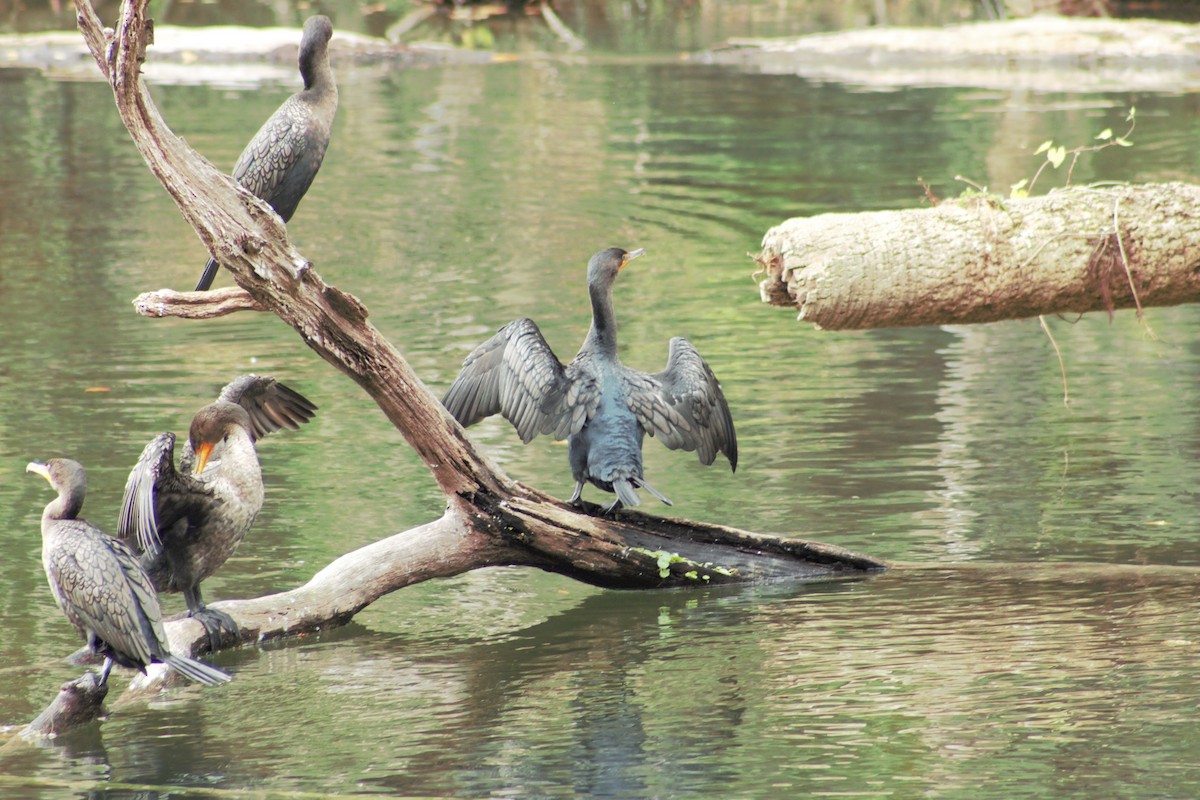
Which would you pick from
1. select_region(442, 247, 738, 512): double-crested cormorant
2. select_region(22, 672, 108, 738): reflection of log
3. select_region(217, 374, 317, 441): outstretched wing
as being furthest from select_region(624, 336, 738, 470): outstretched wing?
select_region(22, 672, 108, 738): reflection of log

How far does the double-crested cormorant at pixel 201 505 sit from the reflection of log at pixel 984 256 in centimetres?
185

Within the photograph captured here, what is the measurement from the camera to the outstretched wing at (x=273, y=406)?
5.71 meters

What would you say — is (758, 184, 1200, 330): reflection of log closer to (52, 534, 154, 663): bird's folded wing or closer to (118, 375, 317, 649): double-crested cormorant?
(118, 375, 317, 649): double-crested cormorant

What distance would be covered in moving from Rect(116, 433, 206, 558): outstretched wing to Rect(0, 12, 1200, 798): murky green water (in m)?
0.56

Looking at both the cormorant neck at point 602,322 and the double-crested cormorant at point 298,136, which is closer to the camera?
the cormorant neck at point 602,322

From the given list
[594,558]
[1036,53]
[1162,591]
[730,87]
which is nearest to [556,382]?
[594,558]

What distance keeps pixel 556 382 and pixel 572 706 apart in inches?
45.9

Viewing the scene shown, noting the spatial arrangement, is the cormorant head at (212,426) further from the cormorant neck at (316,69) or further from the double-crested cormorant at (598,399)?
the cormorant neck at (316,69)

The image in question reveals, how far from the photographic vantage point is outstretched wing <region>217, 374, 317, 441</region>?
571cm

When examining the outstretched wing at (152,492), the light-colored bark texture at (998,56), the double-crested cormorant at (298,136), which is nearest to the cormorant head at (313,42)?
the double-crested cormorant at (298,136)

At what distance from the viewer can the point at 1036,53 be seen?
66.4ft

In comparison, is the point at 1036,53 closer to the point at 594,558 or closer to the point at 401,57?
the point at 401,57

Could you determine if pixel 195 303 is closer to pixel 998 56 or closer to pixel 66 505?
pixel 66 505

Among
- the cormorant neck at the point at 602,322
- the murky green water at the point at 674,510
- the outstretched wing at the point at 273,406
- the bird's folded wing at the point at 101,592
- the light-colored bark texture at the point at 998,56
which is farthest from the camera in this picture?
the light-colored bark texture at the point at 998,56
